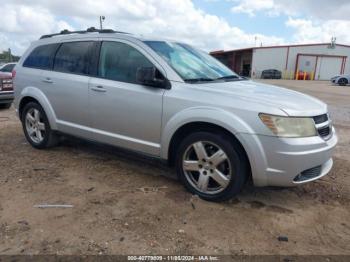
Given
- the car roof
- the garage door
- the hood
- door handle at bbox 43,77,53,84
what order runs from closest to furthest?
the hood < the car roof < door handle at bbox 43,77,53,84 < the garage door

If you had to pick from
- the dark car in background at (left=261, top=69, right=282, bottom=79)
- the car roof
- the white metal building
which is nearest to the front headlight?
the car roof

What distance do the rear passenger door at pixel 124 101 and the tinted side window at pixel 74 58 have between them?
276mm

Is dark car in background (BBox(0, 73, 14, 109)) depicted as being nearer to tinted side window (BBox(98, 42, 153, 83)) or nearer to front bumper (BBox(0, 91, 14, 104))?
front bumper (BBox(0, 91, 14, 104))

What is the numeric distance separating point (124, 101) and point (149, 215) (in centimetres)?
147

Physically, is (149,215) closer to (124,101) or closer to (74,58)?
(124,101)

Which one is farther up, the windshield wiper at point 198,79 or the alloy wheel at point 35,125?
the windshield wiper at point 198,79

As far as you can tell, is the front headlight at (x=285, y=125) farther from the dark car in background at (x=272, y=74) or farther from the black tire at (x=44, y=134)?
the dark car in background at (x=272, y=74)

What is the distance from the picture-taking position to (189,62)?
4.33 m

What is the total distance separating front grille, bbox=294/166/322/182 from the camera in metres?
3.47

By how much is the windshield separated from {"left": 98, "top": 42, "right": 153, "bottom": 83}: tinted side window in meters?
0.22

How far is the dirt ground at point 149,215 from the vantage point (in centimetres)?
297

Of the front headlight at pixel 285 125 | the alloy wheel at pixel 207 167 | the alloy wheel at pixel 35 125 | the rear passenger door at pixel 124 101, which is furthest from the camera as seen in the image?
the alloy wheel at pixel 35 125

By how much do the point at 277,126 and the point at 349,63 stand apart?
53371 mm

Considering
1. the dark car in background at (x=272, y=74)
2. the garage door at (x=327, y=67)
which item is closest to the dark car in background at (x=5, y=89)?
the dark car in background at (x=272, y=74)
